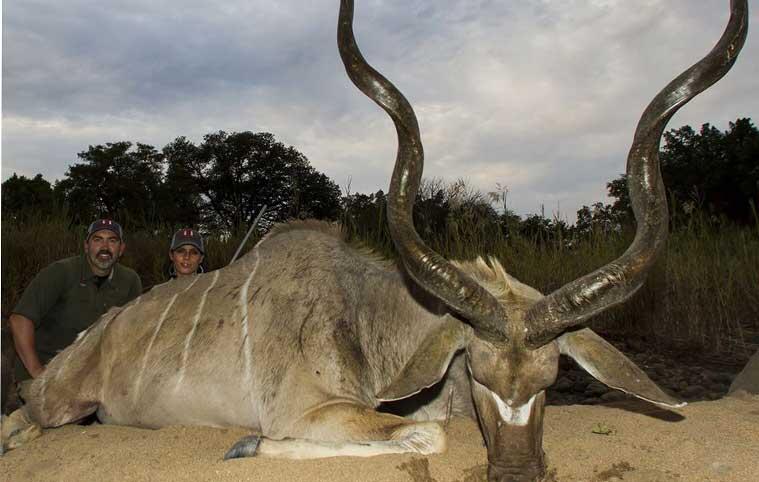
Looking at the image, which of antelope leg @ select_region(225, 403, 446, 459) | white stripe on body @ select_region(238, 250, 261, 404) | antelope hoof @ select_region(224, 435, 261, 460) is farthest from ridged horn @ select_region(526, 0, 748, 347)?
white stripe on body @ select_region(238, 250, 261, 404)

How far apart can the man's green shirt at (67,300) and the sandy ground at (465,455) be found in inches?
58.6

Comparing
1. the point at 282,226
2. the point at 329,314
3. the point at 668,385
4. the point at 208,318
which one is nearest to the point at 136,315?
the point at 208,318

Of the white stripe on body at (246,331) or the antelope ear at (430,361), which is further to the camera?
the white stripe on body at (246,331)

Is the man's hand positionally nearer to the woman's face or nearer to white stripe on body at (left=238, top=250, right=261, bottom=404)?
the woman's face

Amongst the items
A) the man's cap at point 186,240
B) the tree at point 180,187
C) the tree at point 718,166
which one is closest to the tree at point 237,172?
the tree at point 180,187

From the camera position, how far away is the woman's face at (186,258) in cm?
583

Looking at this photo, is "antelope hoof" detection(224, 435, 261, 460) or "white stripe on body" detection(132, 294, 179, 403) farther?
"white stripe on body" detection(132, 294, 179, 403)

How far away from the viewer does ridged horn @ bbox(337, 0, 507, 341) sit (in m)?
2.90

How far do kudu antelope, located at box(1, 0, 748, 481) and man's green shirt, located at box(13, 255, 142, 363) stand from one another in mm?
861

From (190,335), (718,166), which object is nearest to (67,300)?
(190,335)

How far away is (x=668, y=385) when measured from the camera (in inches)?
220

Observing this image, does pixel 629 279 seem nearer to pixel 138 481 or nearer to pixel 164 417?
pixel 138 481

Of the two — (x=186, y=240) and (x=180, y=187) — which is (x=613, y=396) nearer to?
(x=186, y=240)

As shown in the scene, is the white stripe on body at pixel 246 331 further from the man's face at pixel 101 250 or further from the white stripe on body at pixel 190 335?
the man's face at pixel 101 250
